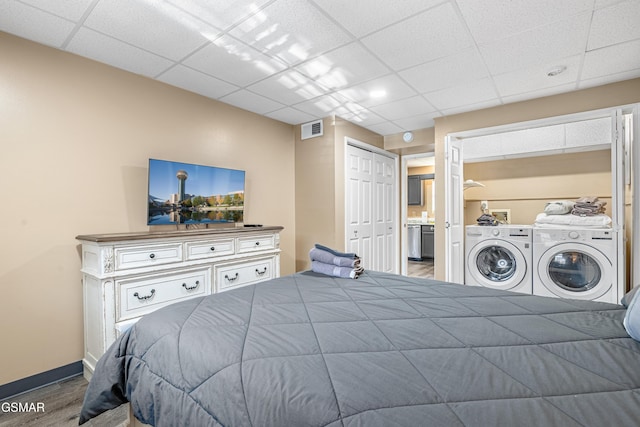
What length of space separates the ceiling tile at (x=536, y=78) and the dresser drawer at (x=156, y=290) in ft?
11.2

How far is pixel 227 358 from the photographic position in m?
0.99

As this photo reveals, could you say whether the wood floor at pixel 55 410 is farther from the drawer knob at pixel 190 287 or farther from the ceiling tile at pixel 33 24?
the ceiling tile at pixel 33 24

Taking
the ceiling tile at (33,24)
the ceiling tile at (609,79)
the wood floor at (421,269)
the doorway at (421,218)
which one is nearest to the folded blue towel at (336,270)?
the ceiling tile at (33,24)

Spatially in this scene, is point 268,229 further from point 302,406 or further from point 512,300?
point 302,406

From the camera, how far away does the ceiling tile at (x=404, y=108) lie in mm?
3531


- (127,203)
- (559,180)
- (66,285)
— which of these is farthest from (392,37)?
(559,180)

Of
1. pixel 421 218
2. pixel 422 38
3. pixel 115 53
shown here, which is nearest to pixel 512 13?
pixel 422 38

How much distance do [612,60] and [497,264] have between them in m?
2.47

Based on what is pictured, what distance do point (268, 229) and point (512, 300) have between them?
2.43 m

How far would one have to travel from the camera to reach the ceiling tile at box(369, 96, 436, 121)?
11.6ft

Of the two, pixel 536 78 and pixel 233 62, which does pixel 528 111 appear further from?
pixel 233 62

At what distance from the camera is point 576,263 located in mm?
3439

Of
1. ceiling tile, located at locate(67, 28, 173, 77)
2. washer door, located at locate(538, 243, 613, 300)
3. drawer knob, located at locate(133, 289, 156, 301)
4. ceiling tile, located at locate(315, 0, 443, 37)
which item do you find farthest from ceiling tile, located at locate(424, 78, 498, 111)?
drawer knob, located at locate(133, 289, 156, 301)
